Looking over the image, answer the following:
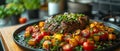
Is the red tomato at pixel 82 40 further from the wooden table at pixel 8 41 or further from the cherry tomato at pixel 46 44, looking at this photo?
the wooden table at pixel 8 41

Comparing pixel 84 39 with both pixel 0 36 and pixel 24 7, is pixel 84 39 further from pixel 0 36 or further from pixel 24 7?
pixel 24 7

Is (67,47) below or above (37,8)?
above

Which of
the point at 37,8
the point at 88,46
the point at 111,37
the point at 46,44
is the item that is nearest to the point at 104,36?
the point at 111,37

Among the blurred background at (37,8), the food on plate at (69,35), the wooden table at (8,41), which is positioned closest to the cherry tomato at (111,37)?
the food on plate at (69,35)

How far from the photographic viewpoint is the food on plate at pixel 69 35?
0.90m

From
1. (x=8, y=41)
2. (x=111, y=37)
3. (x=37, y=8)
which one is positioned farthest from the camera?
(x=37, y=8)

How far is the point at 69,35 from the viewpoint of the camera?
982mm

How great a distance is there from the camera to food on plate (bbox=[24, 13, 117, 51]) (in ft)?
2.95

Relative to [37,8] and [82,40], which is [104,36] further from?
[37,8]

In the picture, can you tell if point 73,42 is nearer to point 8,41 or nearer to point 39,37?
point 39,37

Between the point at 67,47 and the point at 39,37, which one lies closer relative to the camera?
the point at 67,47

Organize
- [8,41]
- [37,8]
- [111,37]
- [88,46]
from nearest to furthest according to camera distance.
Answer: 1. [88,46]
2. [111,37]
3. [8,41]
4. [37,8]

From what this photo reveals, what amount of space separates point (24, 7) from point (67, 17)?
1.14 meters

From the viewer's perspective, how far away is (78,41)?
916 mm
